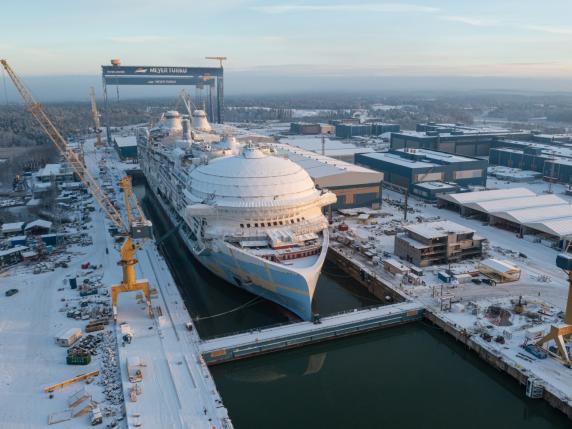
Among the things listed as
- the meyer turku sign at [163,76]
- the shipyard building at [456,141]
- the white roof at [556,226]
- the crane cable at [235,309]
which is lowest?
the crane cable at [235,309]

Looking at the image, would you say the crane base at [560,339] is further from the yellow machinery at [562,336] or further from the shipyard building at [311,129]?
the shipyard building at [311,129]

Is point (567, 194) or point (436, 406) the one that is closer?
point (436, 406)

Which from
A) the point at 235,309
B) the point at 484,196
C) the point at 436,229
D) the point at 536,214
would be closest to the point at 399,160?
the point at 484,196

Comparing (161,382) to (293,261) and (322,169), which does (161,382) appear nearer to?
(293,261)

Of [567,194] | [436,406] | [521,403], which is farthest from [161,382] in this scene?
[567,194]

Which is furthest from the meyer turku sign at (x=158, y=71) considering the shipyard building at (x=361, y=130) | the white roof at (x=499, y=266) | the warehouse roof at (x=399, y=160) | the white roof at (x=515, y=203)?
the white roof at (x=499, y=266)
